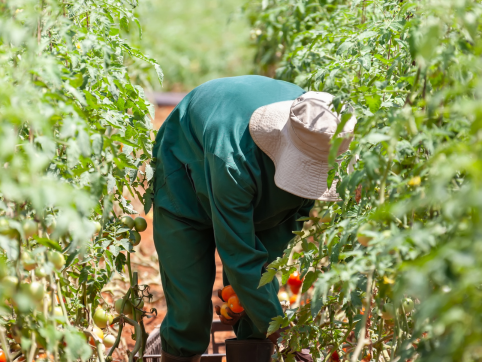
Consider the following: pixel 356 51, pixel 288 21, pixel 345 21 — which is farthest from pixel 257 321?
pixel 288 21

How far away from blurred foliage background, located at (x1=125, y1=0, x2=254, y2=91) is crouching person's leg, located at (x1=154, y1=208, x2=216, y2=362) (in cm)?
500

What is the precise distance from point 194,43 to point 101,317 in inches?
276

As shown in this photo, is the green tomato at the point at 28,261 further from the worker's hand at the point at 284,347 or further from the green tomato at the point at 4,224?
the worker's hand at the point at 284,347

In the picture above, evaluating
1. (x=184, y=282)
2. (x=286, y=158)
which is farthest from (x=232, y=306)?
(x=286, y=158)

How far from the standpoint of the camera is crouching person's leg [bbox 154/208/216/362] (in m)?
1.88

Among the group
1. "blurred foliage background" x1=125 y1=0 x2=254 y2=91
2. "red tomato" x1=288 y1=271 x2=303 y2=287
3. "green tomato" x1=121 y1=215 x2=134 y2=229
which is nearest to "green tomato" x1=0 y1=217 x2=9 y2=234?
"green tomato" x1=121 y1=215 x2=134 y2=229

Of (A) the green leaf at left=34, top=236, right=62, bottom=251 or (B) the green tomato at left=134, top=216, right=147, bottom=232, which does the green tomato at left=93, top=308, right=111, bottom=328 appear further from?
(A) the green leaf at left=34, top=236, right=62, bottom=251

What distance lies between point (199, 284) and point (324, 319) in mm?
610

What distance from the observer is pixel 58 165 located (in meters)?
1.26

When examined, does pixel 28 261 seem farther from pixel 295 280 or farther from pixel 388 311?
pixel 295 280

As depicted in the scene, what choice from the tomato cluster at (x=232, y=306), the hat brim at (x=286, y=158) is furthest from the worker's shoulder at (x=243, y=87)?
the tomato cluster at (x=232, y=306)

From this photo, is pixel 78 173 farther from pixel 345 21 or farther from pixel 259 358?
pixel 345 21

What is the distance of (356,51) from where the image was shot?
5.63ft

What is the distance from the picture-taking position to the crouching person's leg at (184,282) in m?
1.88
